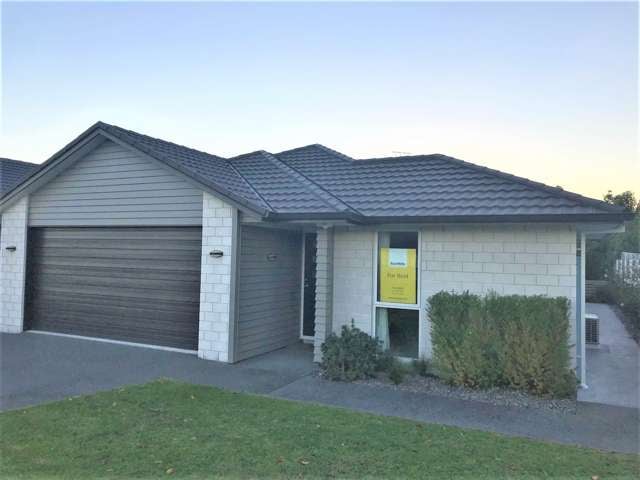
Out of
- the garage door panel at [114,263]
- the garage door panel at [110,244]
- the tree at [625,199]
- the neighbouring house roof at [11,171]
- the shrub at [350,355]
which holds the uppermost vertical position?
the tree at [625,199]

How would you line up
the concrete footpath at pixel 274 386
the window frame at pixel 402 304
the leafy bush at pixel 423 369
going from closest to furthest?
the concrete footpath at pixel 274 386 → the leafy bush at pixel 423 369 → the window frame at pixel 402 304

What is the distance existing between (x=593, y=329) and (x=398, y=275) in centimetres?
565

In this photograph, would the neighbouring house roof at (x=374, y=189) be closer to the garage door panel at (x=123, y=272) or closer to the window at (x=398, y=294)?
the window at (x=398, y=294)

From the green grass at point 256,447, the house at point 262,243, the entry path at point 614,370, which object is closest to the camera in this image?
the green grass at point 256,447

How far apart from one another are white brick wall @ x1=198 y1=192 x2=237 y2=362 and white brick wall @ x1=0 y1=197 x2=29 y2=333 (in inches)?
211

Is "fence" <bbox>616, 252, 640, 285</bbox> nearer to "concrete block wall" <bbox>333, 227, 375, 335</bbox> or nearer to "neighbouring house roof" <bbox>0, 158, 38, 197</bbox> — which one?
"concrete block wall" <bbox>333, 227, 375, 335</bbox>

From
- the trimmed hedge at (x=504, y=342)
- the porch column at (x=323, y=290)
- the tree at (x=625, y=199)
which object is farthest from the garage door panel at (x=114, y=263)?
the tree at (x=625, y=199)

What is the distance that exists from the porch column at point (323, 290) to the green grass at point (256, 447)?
8.75 ft

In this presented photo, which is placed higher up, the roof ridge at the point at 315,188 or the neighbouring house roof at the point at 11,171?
the neighbouring house roof at the point at 11,171

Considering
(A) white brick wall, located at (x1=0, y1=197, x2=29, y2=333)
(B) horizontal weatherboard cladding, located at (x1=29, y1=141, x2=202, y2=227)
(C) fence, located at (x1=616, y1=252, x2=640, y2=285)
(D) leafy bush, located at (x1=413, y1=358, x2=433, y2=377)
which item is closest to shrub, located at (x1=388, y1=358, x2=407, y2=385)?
(D) leafy bush, located at (x1=413, y1=358, x2=433, y2=377)

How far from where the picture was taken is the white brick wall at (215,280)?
8.69 metres

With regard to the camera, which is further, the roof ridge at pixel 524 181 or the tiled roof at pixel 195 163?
the tiled roof at pixel 195 163

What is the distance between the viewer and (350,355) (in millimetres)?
7746

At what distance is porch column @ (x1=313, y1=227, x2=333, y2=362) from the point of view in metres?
8.70
